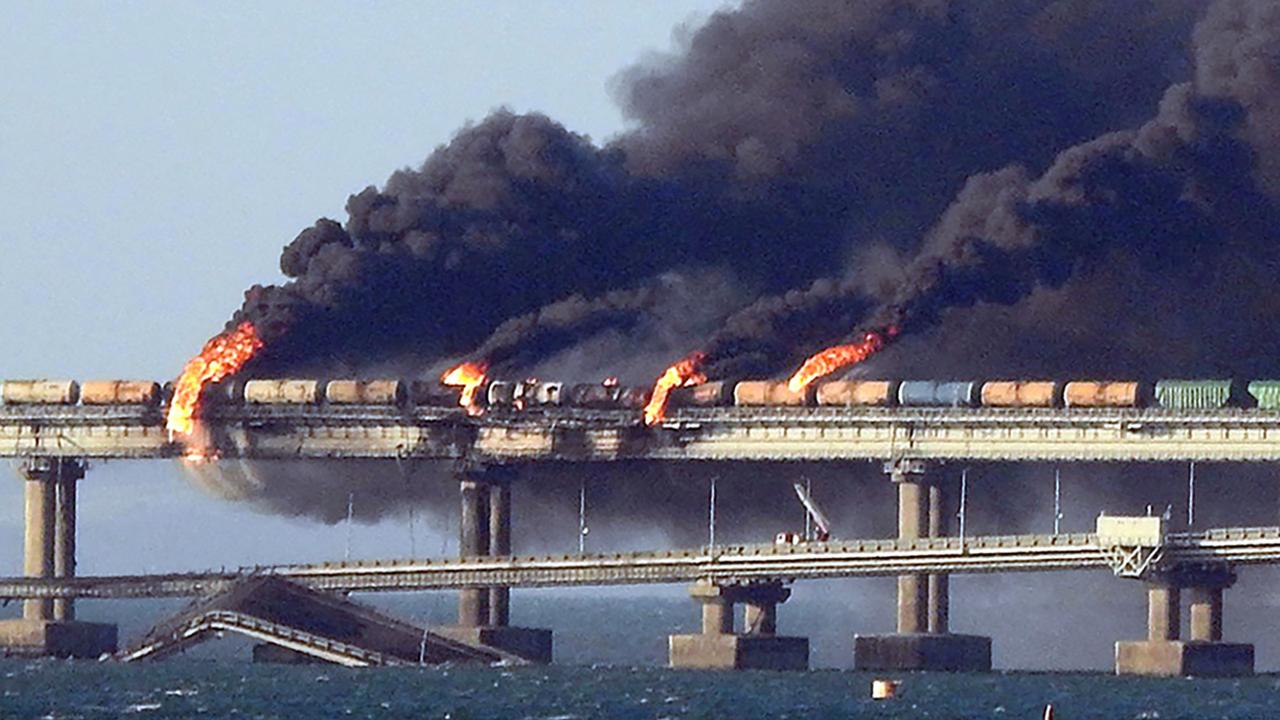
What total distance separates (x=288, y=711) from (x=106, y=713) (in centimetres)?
786

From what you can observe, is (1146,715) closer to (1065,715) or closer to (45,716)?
(1065,715)

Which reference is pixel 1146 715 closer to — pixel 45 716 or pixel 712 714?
pixel 712 714

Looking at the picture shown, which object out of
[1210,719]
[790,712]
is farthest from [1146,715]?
[790,712]

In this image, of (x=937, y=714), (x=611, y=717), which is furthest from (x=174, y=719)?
(x=937, y=714)

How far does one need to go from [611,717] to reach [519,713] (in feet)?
14.8

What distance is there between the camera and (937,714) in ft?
654

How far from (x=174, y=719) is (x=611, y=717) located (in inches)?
720

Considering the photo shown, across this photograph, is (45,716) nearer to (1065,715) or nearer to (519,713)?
(519,713)

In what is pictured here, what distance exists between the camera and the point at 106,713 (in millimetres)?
196000

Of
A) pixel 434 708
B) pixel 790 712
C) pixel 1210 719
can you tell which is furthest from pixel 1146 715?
pixel 434 708

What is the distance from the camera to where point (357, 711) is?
19812cm

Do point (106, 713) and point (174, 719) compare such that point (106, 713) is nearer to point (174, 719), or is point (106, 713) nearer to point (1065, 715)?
point (174, 719)

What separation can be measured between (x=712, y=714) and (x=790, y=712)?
3.73 m

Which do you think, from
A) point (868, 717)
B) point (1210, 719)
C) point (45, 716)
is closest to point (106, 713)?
point (45, 716)
